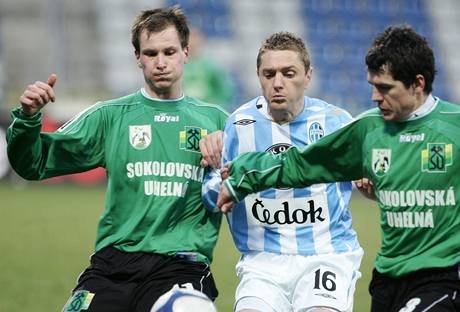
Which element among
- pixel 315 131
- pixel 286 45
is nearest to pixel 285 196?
pixel 315 131

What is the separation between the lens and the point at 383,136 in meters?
4.76

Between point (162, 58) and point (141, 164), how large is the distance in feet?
2.04

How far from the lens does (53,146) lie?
5398 millimetres

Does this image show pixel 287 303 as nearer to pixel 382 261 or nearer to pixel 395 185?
pixel 382 261

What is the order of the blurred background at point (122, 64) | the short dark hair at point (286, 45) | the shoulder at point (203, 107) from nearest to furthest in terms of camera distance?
1. the short dark hair at point (286, 45)
2. the shoulder at point (203, 107)
3. the blurred background at point (122, 64)

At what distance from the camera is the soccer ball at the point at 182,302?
461cm

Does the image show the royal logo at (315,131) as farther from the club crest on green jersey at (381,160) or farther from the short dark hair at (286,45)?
the club crest on green jersey at (381,160)

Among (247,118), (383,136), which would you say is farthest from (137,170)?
(383,136)

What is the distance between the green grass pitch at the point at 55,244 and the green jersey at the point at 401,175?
3.00 metres

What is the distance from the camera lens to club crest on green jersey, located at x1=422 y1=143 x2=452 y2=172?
4.61 m

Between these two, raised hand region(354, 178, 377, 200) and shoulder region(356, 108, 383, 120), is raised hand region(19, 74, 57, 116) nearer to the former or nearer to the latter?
shoulder region(356, 108, 383, 120)

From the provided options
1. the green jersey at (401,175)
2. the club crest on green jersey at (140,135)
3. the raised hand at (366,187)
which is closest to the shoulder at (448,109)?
the green jersey at (401,175)

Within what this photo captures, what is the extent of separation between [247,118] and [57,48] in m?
13.8

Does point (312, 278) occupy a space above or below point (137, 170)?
below
